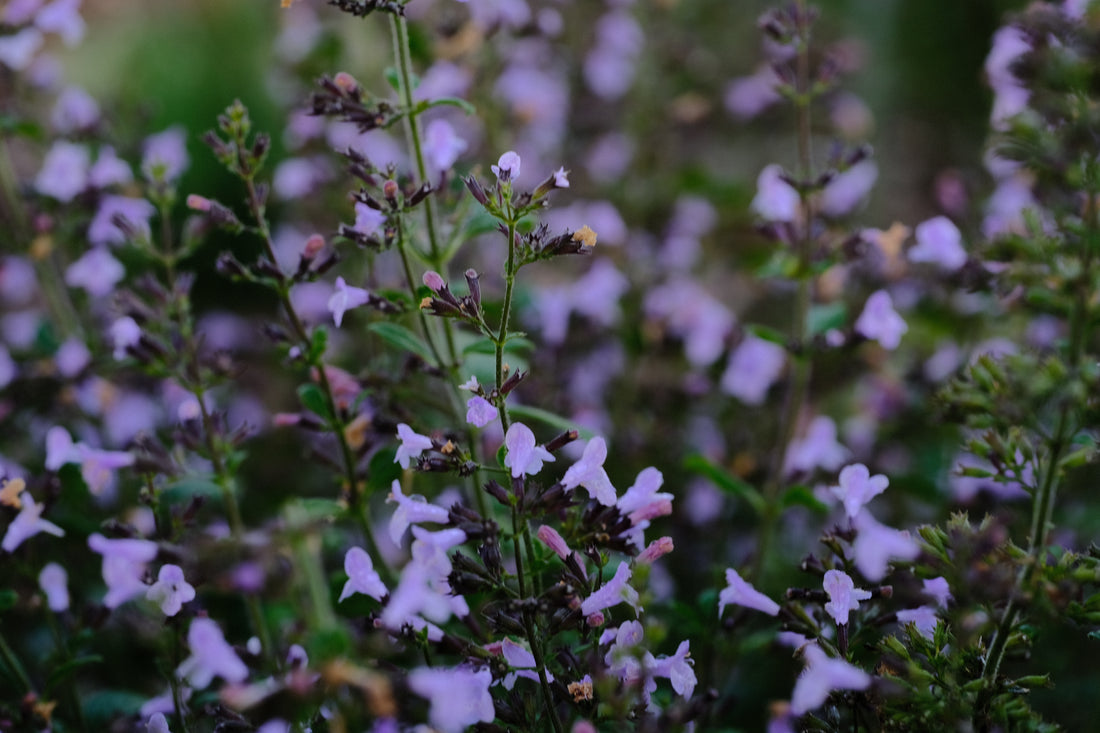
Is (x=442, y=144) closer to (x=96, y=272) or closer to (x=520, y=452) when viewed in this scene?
(x=520, y=452)

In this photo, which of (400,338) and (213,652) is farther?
(400,338)

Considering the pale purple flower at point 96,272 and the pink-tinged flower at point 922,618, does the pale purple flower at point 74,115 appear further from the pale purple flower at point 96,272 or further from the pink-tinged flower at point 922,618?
the pink-tinged flower at point 922,618

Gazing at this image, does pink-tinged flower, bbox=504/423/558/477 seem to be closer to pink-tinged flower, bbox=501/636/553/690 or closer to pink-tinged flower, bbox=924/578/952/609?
pink-tinged flower, bbox=501/636/553/690

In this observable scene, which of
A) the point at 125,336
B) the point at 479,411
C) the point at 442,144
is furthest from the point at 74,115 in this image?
the point at 479,411

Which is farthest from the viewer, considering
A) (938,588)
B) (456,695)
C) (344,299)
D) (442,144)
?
(442,144)

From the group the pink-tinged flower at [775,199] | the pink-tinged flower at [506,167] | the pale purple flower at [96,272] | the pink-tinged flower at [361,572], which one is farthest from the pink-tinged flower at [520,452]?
the pale purple flower at [96,272]

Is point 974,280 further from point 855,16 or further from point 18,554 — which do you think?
point 855,16

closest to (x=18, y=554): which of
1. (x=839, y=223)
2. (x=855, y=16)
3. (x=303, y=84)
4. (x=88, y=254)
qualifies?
(x=88, y=254)
